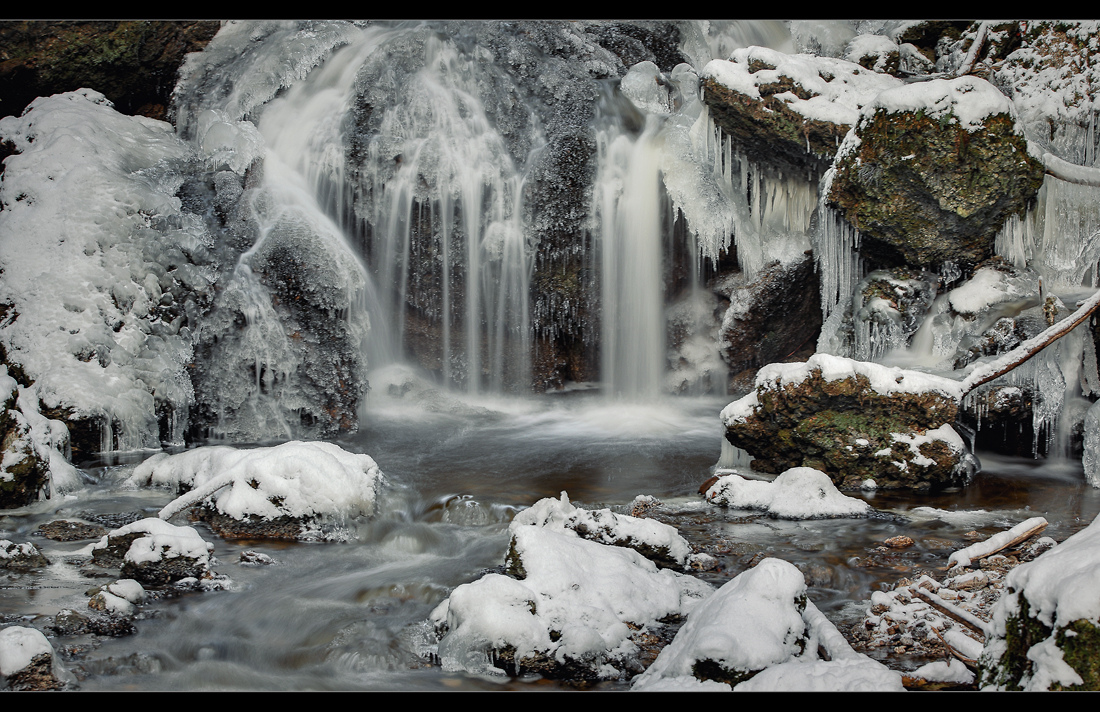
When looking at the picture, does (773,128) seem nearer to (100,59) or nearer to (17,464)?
(17,464)

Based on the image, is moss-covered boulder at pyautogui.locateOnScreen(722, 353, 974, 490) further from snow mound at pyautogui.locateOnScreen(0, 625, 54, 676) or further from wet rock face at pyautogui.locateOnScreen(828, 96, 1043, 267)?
snow mound at pyautogui.locateOnScreen(0, 625, 54, 676)

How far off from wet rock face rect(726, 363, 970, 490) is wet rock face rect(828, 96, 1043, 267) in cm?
210

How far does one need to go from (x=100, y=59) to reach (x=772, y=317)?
929cm

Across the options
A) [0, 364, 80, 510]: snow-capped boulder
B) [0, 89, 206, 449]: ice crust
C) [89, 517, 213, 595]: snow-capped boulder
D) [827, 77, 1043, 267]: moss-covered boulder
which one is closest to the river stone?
[0, 364, 80, 510]: snow-capped boulder

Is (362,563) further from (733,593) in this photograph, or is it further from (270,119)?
(270,119)

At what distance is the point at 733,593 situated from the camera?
311cm

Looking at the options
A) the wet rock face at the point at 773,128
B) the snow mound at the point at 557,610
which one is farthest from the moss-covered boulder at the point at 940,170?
the snow mound at the point at 557,610

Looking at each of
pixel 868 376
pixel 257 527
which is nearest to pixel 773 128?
pixel 868 376

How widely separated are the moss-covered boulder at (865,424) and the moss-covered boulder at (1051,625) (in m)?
3.82

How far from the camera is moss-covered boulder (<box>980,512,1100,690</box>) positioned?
73.7 inches

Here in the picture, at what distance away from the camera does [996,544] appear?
164 inches

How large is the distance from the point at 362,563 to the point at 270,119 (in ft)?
23.6

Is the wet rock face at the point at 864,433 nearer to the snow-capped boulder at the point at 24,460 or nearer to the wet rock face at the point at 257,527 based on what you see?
the wet rock face at the point at 257,527
